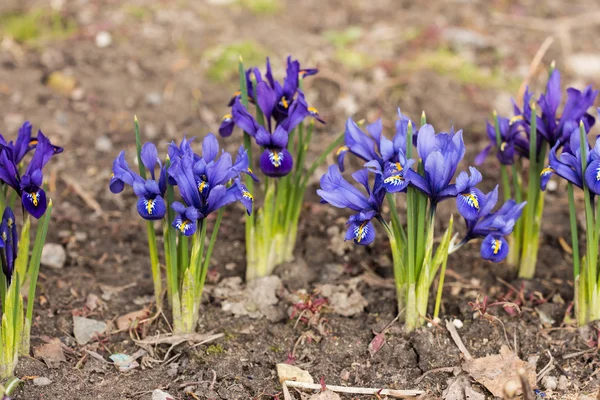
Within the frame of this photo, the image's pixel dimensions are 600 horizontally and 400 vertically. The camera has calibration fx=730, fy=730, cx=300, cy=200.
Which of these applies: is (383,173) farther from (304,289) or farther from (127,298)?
(127,298)

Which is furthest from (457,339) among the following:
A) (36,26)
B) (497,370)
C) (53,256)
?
(36,26)

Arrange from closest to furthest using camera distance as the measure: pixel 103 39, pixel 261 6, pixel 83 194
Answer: pixel 83 194, pixel 103 39, pixel 261 6

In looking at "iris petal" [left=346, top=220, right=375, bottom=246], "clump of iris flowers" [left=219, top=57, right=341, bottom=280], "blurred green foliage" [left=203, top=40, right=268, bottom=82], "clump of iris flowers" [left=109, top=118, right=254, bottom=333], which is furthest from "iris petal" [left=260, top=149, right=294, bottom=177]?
"blurred green foliage" [left=203, top=40, right=268, bottom=82]

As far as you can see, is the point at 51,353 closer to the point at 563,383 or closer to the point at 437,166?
the point at 437,166

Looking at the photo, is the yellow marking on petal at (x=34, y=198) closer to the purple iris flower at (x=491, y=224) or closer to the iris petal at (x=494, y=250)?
the purple iris flower at (x=491, y=224)

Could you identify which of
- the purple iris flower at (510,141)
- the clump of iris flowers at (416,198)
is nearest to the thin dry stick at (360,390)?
the clump of iris flowers at (416,198)

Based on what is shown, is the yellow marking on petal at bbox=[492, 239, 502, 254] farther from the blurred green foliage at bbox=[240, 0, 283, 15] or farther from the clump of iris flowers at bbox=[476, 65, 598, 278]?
the blurred green foliage at bbox=[240, 0, 283, 15]
